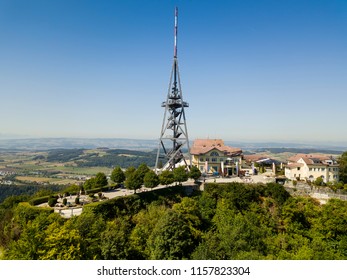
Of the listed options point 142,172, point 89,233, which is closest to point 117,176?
point 142,172

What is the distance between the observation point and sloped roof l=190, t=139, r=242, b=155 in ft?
151

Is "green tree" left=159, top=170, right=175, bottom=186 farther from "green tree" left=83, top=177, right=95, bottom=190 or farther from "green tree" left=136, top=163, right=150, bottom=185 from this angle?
"green tree" left=83, top=177, right=95, bottom=190

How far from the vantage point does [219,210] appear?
2950 cm

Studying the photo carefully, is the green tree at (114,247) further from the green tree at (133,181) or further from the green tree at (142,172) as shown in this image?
the green tree at (142,172)

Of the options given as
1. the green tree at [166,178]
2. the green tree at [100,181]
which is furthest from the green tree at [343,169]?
the green tree at [100,181]

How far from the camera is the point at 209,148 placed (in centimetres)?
4628

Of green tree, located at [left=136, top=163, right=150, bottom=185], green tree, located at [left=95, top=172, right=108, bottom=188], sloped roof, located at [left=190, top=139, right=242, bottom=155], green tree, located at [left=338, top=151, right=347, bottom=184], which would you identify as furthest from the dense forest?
green tree, located at [left=338, top=151, right=347, bottom=184]

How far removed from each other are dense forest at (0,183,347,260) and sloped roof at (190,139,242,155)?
12.4m

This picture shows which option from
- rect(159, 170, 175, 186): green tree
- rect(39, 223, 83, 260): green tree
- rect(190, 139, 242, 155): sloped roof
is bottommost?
rect(39, 223, 83, 260): green tree

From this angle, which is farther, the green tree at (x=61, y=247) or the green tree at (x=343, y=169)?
the green tree at (x=343, y=169)

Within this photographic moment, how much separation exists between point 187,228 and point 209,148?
25287 mm

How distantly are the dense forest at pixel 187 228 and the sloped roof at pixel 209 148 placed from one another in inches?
488

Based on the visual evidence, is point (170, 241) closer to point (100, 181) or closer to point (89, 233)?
point (89, 233)

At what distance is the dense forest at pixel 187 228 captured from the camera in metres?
17.1
